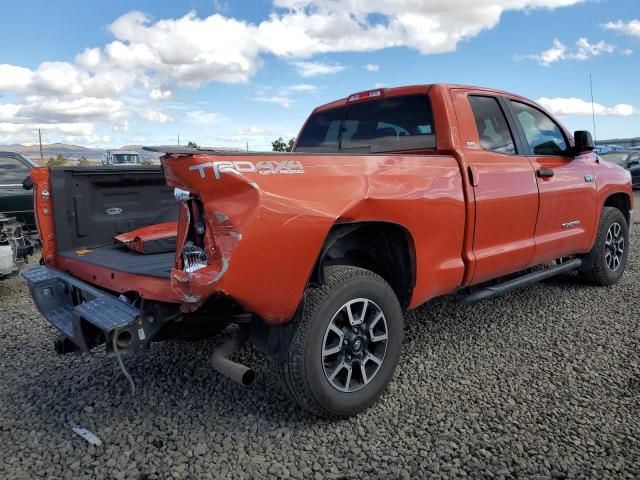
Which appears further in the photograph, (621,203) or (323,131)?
(621,203)

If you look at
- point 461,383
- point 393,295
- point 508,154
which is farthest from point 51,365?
point 508,154

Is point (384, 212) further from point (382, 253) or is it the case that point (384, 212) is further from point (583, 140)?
point (583, 140)

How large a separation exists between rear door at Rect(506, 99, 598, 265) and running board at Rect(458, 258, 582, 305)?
0.12 metres

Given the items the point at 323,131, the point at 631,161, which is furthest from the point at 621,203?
the point at 631,161

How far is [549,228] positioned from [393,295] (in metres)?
2.10

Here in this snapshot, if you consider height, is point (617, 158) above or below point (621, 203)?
above

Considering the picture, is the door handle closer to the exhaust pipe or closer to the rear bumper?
the exhaust pipe

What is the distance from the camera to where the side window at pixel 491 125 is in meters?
3.98

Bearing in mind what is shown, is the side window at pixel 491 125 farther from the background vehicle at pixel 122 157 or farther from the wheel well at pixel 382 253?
the background vehicle at pixel 122 157

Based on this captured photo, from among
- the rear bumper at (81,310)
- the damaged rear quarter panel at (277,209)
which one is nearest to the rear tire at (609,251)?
the damaged rear quarter panel at (277,209)

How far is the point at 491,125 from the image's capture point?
4129 millimetres

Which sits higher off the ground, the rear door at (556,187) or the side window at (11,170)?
the side window at (11,170)

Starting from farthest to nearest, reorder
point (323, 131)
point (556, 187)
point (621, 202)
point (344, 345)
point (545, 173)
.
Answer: point (621, 202) < point (323, 131) < point (556, 187) < point (545, 173) < point (344, 345)

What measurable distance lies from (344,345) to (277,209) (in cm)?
94
